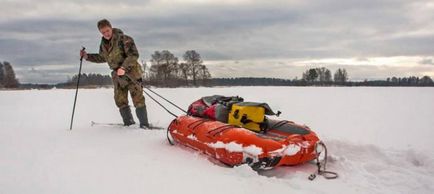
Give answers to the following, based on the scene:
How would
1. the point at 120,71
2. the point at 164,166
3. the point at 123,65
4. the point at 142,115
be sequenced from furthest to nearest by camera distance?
1. the point at 142,115
2. the point at 123,65
3. the point at 120,71
4. the point at 164,166

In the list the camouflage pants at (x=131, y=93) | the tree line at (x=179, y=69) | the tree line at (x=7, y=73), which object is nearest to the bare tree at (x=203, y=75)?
the tree line at (x=179, y=69)

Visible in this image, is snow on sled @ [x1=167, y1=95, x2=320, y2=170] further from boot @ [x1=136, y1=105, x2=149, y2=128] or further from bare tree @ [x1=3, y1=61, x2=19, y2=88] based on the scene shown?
bare tree @ [x1=3, y1=61, x2=19, y2=88]

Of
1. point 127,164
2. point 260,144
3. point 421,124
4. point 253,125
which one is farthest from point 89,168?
point 421,124

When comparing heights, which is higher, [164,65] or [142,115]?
[164,65]

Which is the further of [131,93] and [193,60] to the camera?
[193,60]

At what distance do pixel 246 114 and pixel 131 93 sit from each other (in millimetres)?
2404

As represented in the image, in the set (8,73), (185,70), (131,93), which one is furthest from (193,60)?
(131,93)

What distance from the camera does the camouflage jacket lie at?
22.5 feet

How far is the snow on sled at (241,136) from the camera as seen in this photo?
4492mm

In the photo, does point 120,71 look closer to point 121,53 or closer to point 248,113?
point 121,53

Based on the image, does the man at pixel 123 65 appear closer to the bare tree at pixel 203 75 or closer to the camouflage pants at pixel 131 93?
the camouflage pants at pixel 131 93

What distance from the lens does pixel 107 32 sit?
673cm

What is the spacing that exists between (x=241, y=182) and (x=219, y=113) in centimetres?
207

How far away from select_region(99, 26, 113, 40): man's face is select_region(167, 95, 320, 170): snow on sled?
1.96 m
